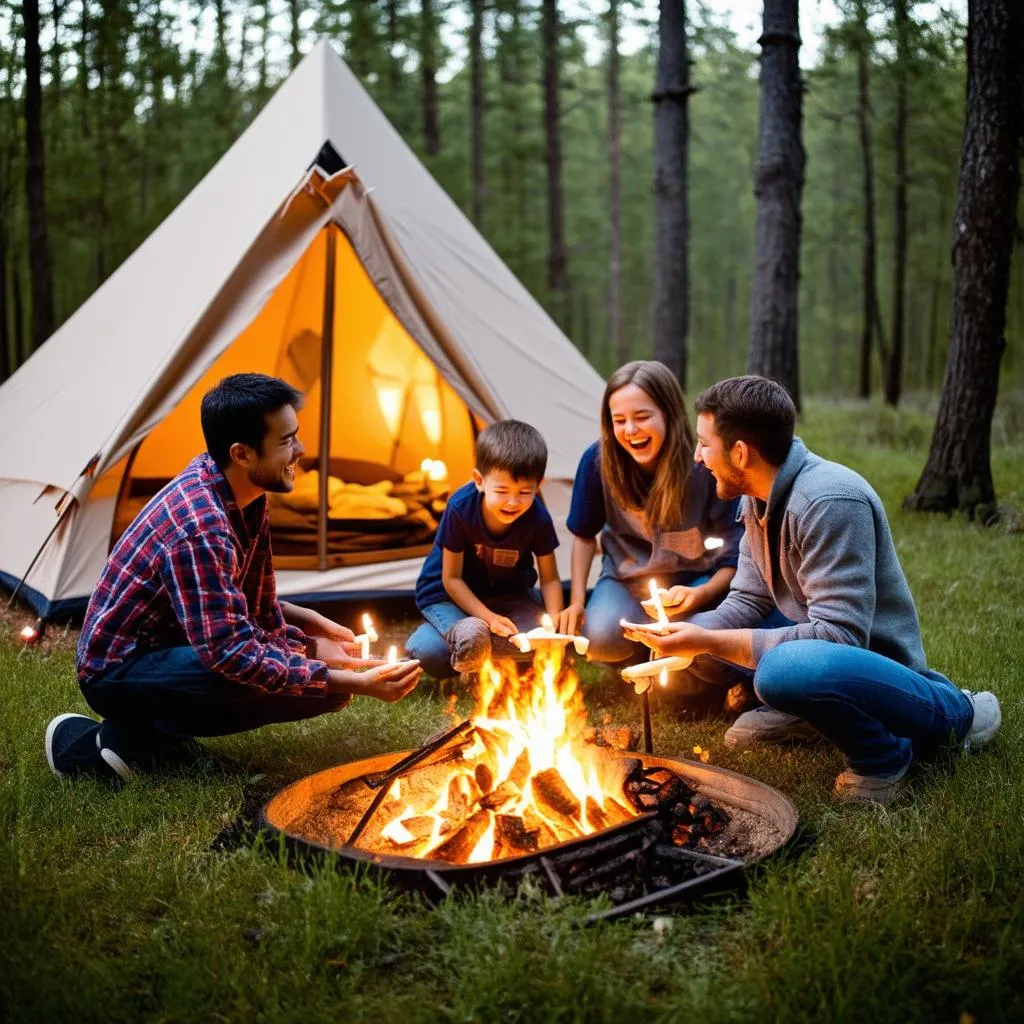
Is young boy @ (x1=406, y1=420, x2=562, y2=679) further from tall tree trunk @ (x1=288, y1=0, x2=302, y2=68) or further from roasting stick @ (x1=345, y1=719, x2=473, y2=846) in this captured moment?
tall tree trunk @ (x1=288, y1=0, x2=302, y2=68)

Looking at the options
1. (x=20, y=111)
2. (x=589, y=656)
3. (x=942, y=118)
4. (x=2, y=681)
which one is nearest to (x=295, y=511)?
(x=2, y=681)

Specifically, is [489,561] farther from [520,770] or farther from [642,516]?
[520,770]

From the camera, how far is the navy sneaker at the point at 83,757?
2.92m

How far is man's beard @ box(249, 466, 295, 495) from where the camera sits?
109 inches

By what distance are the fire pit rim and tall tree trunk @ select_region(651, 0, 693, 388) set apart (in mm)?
7924

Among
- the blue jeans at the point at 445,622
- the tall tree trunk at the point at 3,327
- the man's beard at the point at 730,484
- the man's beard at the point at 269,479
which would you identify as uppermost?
the tall tree trunk at the point at 3,327

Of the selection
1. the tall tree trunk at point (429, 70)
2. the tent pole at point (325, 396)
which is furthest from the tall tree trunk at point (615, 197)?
the tent pole at point (325, 396)

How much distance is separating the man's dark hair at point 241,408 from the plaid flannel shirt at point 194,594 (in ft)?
0.39

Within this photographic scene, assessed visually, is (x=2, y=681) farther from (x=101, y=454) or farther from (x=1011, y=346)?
(x=1011, y=346)

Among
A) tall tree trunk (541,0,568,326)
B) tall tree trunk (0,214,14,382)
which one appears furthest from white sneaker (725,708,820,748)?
tall tree trunk (541,0,568,326)

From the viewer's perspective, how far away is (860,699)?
8.58ft

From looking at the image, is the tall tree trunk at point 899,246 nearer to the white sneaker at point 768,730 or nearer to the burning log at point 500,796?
the white sneaker at point 768,730

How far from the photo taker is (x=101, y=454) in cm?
419

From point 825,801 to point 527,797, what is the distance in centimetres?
85
